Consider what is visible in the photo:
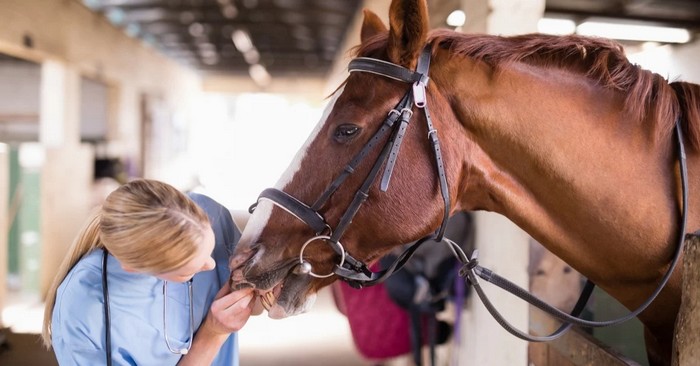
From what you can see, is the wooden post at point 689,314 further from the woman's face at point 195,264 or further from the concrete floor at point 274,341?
the concrete floor at point 274,341

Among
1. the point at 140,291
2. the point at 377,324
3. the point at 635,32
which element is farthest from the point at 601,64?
the point at 635,32

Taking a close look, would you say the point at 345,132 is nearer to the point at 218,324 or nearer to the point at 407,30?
the point at 407,30

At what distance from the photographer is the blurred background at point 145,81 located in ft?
14.0

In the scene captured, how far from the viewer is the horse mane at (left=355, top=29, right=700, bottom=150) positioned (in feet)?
3.92

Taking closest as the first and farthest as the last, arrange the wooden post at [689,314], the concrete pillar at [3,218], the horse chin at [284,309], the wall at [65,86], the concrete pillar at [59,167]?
the wooden post at [689,314], the horse chin at [284,309], the concrete pillar at [3,218], the wall at [65,86], the concrete pillar at [59,167]

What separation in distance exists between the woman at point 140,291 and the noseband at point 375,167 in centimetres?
20

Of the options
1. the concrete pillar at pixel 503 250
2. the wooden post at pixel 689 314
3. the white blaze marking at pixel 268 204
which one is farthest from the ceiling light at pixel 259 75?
the wooden post at pixel 689 314

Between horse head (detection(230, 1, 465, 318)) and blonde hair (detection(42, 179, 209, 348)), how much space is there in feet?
0.54

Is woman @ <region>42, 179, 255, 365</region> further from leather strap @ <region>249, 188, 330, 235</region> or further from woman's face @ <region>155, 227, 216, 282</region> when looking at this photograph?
leather strap @ <region>249, 188, 330, 235</region>

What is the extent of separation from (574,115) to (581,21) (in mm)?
5092

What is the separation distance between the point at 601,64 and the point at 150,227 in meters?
1.08

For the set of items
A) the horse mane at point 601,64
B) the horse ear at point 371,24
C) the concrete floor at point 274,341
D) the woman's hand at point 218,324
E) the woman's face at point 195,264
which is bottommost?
the concrete floor at point 274,341

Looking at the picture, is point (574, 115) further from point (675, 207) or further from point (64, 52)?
point (64, 52)

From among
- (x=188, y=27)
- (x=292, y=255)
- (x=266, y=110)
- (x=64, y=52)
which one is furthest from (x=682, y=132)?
(x=266, y=110)
